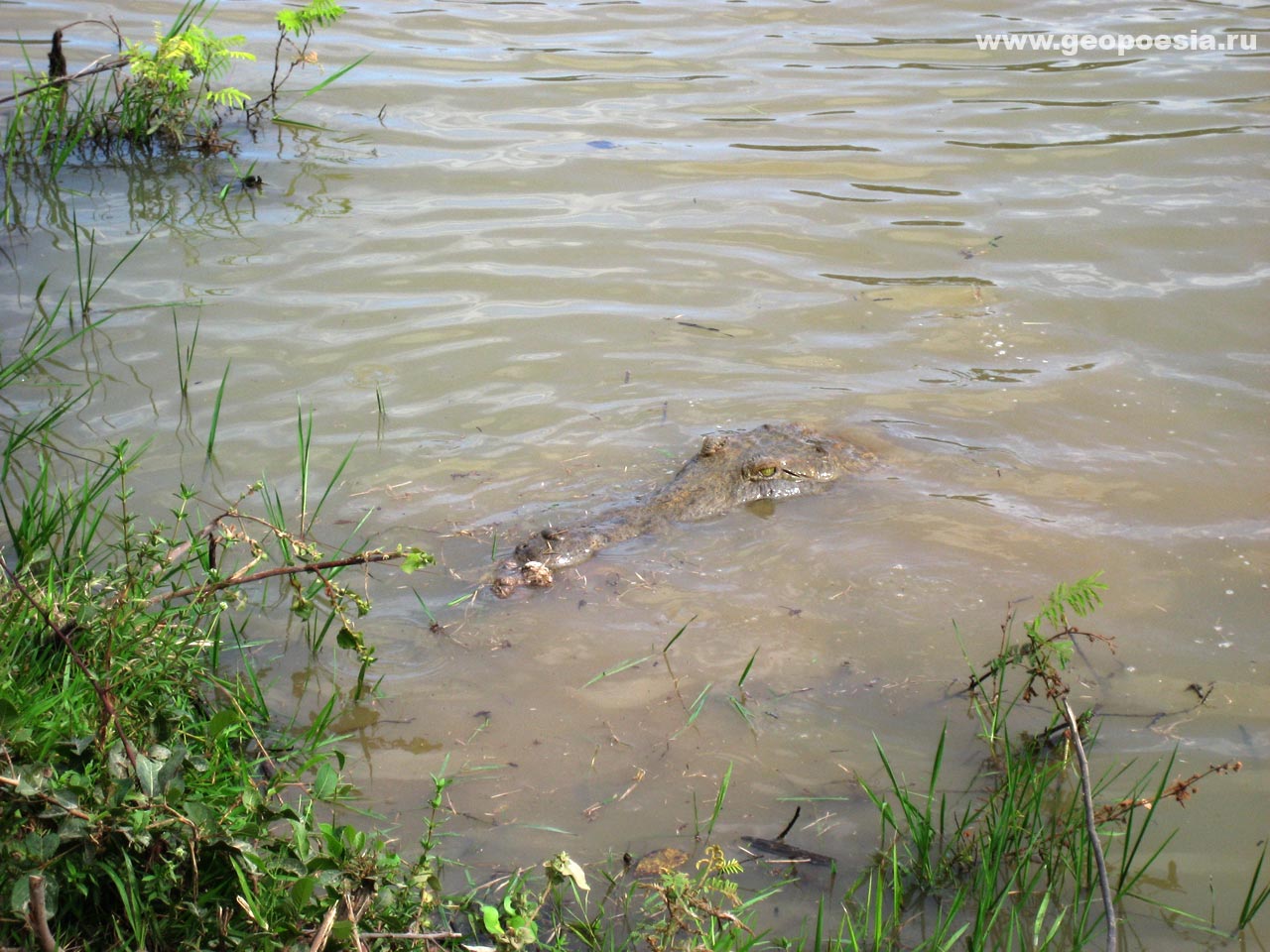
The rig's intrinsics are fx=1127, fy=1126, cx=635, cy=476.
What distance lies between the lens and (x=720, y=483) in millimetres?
4723

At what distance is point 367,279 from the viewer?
21.0ft

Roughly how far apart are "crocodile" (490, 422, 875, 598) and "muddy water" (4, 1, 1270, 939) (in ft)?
0.27

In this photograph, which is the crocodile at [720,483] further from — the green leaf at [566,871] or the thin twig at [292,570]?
the green leaf at [566,871]

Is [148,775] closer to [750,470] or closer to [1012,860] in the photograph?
[1012,860]

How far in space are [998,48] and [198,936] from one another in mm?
9457

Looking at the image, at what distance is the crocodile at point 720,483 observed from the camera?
432 cm

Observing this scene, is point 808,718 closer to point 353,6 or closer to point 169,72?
point 169,72

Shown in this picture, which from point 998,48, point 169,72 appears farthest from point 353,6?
point 998,48

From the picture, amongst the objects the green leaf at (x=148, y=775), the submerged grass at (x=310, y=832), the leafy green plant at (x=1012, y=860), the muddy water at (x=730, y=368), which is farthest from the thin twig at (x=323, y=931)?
the leafy green plant at (x=1012, y=860)

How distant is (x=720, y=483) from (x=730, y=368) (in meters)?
1.24

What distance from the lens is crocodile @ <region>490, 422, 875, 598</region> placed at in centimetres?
432

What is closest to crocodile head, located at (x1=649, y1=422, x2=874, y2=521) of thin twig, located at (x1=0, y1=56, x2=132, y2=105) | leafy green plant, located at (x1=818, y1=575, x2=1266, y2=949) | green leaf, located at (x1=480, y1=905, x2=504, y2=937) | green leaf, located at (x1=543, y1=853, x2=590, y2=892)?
leafy green plant, located at (x1=818, y1=575, x2=1266, y2=949)

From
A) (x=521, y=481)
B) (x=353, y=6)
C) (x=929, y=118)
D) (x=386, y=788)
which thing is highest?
(x=353, y=6)

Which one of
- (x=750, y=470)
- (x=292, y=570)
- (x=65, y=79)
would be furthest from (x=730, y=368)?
(x=292, y=570)
